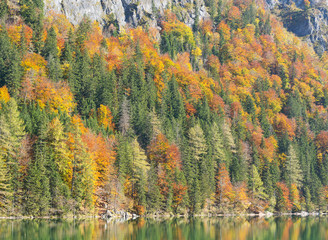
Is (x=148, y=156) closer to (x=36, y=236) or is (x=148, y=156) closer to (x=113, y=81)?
(x=113, y=81)

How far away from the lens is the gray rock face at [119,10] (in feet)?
468

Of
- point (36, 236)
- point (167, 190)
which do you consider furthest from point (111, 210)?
point (36, 236)

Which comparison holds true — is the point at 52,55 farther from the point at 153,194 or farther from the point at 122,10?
the point at 122,10

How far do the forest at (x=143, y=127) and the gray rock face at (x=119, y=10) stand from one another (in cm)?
444

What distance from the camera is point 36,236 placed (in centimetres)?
4850

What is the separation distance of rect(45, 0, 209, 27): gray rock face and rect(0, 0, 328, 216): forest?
14.6 feet

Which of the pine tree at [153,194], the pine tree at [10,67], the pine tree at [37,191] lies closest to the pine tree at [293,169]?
the pine tree at [153,194]

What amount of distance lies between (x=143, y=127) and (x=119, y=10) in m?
66.4

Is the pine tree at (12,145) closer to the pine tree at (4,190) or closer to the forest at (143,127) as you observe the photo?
the forest at (143,127)

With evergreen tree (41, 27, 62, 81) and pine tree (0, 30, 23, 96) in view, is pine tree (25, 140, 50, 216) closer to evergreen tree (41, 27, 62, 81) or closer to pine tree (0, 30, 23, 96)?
pine tree (0, 30, 23, 96)

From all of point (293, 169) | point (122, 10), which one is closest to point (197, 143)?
point (293, 169)

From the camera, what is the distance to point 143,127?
110m

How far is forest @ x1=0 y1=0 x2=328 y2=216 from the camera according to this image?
78.6 m

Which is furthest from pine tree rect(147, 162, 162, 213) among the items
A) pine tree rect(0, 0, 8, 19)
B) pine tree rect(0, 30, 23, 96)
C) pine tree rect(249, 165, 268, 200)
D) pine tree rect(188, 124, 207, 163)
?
pine tree rect(0, 0, 8, 19)
